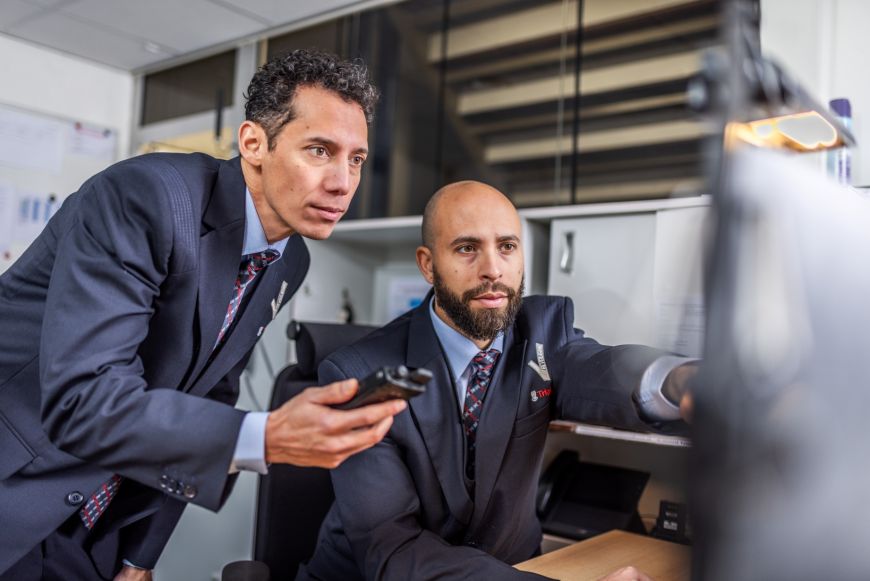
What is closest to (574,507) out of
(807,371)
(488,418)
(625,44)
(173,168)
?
(488,418)

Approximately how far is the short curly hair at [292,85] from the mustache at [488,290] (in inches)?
15.1

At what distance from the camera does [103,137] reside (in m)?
3.36

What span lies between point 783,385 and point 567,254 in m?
1.48

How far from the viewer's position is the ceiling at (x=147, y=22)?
8.86ft

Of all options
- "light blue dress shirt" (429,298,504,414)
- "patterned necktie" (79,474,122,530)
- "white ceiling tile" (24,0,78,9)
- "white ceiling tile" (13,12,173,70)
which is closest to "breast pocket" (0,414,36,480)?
"patterned necktie" (79,474,122,530)

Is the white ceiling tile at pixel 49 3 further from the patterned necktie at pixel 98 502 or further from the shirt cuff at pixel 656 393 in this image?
the shirt cuff at pixel 656 393

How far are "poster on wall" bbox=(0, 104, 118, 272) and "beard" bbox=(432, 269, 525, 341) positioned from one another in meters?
2.33

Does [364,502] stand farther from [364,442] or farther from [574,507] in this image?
[574,507]

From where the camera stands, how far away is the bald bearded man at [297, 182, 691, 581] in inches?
48.7

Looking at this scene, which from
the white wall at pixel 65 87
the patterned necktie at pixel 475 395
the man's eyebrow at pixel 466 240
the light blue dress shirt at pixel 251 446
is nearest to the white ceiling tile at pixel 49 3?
the white wall at pixel 65 87

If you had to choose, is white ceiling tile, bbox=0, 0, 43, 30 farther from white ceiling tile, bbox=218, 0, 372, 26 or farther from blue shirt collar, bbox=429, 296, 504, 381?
blue shirt collar, bbox=429, 296, 504, 381

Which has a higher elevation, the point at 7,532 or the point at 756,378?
the point at 756,378

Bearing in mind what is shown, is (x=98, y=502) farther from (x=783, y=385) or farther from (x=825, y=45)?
(x=825, y=45)

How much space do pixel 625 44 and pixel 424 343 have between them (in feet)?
9.47
